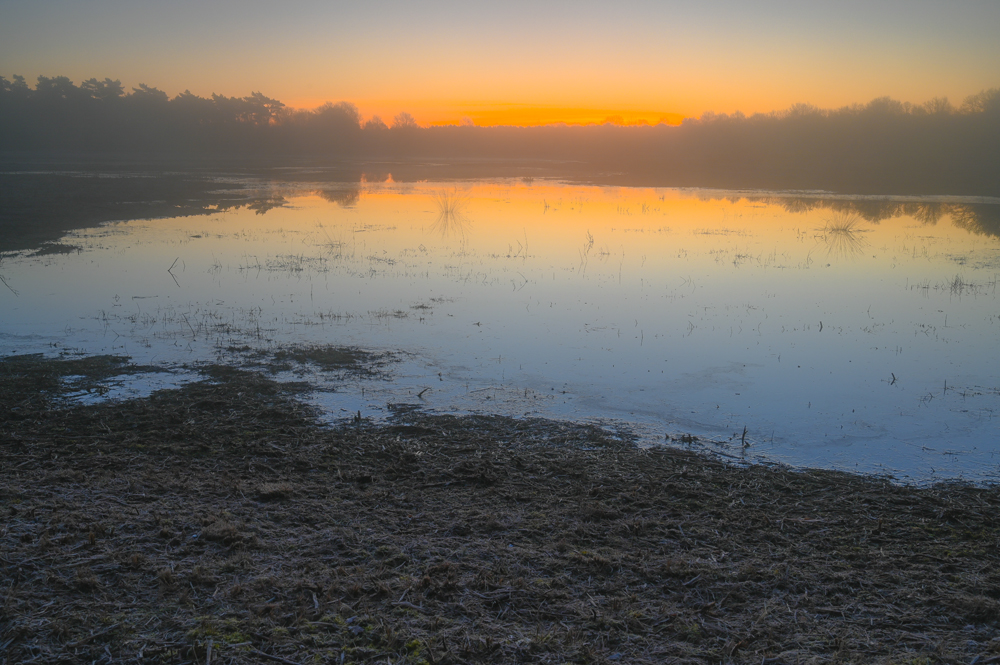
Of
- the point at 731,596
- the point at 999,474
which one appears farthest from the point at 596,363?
the point at 731,596

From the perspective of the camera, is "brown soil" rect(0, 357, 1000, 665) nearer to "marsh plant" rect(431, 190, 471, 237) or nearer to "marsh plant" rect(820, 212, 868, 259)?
"marsh plant" rect(820, 212, 868, 259)

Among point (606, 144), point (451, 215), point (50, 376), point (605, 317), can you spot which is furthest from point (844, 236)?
point (606, 144)

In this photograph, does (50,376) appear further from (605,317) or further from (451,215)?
(451,215)

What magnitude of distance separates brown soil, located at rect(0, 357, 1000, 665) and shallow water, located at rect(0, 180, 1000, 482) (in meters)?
1.12

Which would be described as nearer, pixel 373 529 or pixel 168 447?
pixel 373 529

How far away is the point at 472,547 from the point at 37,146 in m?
102

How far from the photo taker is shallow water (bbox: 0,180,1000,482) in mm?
6992

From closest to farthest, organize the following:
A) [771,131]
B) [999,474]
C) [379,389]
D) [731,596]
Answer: [731,596], [999,474], [379,389], [771,131]

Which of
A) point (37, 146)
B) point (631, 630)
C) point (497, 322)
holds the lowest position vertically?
point (631, 630)

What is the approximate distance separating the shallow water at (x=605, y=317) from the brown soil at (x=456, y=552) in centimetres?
112

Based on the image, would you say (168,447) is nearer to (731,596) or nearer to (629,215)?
(731,596)

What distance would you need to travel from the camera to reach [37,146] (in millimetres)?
81938

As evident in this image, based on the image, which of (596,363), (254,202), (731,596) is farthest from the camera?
(254,202)

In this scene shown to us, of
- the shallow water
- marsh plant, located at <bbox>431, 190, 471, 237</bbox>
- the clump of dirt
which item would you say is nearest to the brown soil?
the clump of dirt
